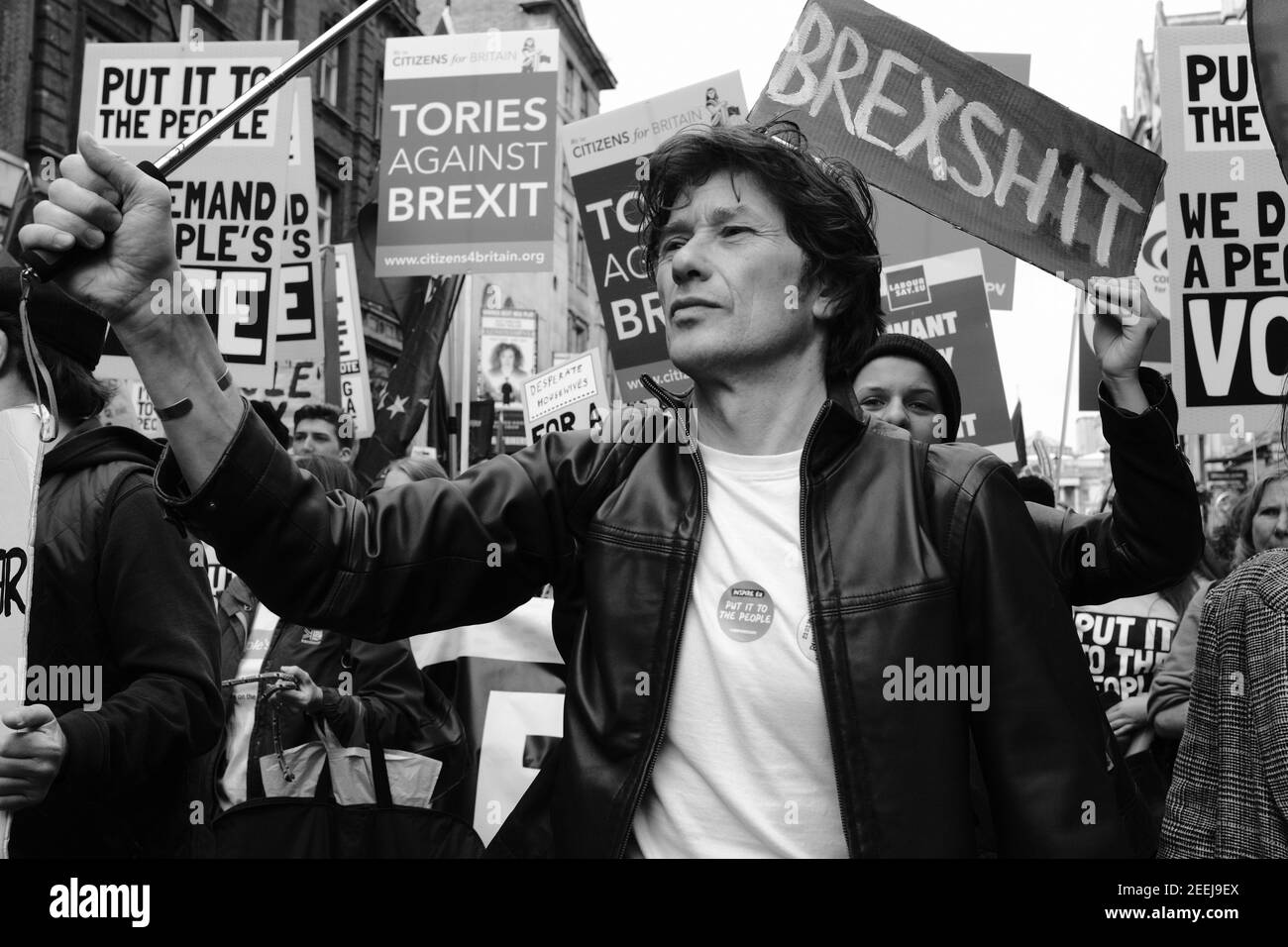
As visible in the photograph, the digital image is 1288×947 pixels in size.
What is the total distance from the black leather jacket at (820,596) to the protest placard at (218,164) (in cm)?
388

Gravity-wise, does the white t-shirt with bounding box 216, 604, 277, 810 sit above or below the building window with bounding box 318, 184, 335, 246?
below

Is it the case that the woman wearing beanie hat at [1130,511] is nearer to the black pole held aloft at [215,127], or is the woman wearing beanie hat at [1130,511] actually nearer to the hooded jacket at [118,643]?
the black pole held aloft at [215,127]

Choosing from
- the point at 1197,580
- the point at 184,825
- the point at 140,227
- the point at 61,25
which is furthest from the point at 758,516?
the point at 61,25

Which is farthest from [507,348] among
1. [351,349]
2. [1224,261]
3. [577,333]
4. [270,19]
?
[577,333]

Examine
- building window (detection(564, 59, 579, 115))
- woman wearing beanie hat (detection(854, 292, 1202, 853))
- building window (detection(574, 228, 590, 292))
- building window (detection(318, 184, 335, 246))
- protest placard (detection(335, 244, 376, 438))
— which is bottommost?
woman wearing beanie hat (detection(854, 292, 1202, 853))

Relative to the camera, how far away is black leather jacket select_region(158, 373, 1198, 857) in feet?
5.41

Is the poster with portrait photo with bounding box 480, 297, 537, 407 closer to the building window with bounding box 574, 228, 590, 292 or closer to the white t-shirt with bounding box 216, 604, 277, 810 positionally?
the white t-shirt with bounding box 216, 604, 277, 810

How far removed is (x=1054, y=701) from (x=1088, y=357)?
5.51 m

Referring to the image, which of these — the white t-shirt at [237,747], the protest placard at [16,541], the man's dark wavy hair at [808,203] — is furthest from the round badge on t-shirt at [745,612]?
the white t-shirt at [237,747]

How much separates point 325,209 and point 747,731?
25660 millimetres

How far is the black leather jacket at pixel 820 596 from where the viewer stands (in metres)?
1.65

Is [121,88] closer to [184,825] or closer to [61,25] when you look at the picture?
[184,825]

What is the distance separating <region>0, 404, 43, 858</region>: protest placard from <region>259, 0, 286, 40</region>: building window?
22.3 metres

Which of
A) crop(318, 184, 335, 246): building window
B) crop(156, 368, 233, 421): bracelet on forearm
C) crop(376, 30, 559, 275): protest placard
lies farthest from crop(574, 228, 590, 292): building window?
crop(156, 368, 233, 421): bracelet on forearm
